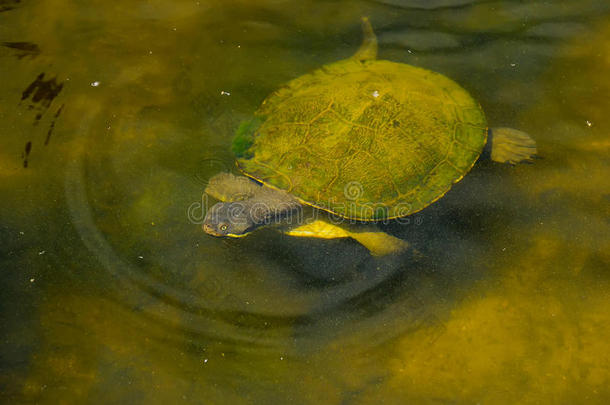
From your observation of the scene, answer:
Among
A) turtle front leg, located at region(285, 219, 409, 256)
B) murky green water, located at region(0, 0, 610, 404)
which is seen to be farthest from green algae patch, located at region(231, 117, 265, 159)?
turtle front leg, located at region(285, 219, 409, 256)

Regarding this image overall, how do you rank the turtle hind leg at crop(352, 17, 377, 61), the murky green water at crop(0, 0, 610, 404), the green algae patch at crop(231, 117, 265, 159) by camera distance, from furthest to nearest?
the turtle hind leg at crop(352, 17, 377, 61) < the green algae patch at crop(231, 117, 265, 159) < the murky green water at crop(0, 0, 610, 404)

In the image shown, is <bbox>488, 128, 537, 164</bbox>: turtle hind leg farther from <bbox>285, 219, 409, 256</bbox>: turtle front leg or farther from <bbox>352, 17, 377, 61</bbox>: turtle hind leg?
<bbox>352, 17, 377, 61</bbox>: turtle hind leg

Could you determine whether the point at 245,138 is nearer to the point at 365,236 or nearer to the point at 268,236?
the point at 268,236

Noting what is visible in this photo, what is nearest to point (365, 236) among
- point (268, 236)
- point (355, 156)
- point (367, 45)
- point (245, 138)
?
point (355, 156)

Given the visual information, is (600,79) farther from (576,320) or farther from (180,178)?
(180,178)

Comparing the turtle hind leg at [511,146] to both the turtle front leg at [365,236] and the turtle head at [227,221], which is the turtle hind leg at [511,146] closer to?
the turtle front leg at [365,236]

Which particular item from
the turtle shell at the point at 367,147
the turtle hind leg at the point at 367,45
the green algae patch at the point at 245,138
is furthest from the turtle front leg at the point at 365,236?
the turtle hind leg at the point at 367,45
